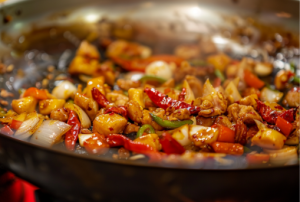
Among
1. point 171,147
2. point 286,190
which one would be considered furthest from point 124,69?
point 286,190

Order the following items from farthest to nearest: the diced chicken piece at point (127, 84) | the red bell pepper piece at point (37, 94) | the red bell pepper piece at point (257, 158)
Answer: the diced chicken piece at point (127, 84) < the red bell pepper piece at point (37, 94) < the red bell pepper piece at point (257, 158)

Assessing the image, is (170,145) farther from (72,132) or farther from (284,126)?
(284,126)

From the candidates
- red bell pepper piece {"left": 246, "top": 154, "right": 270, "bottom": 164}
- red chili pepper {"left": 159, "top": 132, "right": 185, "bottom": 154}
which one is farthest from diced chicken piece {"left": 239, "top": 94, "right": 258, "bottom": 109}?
red chili pepper {"left": 159, "top": 132, "right": 185, "bottom": 154}

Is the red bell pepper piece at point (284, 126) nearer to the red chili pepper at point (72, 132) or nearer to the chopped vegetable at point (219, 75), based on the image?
the chopped vegetable at point (219, 75)

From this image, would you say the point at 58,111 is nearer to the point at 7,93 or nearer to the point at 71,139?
the point at 71,139

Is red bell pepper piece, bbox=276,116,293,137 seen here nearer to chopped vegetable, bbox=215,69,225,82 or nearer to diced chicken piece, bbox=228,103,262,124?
diced chicken piece, bbox=228,103,262,124

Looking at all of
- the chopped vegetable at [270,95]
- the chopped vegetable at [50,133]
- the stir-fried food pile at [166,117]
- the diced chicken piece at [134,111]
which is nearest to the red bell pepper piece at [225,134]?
the stir-fried food pile at [166,117]
